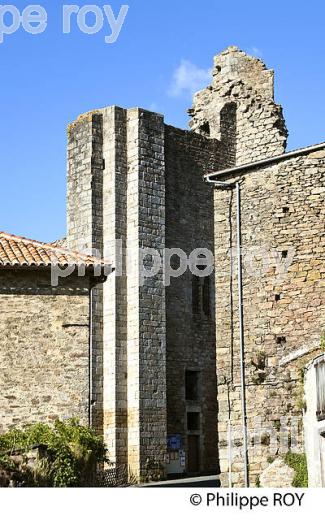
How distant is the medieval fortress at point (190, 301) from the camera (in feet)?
55.0

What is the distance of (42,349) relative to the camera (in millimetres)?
17062

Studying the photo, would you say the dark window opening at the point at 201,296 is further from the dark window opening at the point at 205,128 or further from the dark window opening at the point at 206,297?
the dark window opening at the point at 205,128

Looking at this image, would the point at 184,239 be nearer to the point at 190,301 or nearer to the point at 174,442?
the point at 190,301

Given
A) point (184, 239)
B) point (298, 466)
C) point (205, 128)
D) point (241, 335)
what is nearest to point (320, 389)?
point (298, 466)

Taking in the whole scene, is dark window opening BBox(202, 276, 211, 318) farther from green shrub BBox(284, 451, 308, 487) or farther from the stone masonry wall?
green shrub BBox(284, 451, 308, 487)

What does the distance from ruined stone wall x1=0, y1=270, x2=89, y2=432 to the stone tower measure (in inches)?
283

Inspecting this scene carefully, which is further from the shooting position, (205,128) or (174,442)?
(205,128)

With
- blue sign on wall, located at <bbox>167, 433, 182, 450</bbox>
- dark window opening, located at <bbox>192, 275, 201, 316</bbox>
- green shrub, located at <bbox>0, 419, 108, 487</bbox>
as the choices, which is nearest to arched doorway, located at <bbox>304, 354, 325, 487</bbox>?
green shrub, located at <bbox>0, 419, 108, 487</bbox>

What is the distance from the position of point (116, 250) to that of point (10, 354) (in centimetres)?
846

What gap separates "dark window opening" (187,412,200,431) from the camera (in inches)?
1053

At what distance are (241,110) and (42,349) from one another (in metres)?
14.6

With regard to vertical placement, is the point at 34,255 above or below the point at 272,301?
above

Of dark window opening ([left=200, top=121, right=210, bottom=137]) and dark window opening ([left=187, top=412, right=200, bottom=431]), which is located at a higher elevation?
dark window opening ([left=200, top=121, right=210, bottom=137])

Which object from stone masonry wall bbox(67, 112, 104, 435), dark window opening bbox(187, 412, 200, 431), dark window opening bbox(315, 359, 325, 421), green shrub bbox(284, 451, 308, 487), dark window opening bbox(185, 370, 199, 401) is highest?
stone masonry wall bbox(67, 112, 104, 435)
